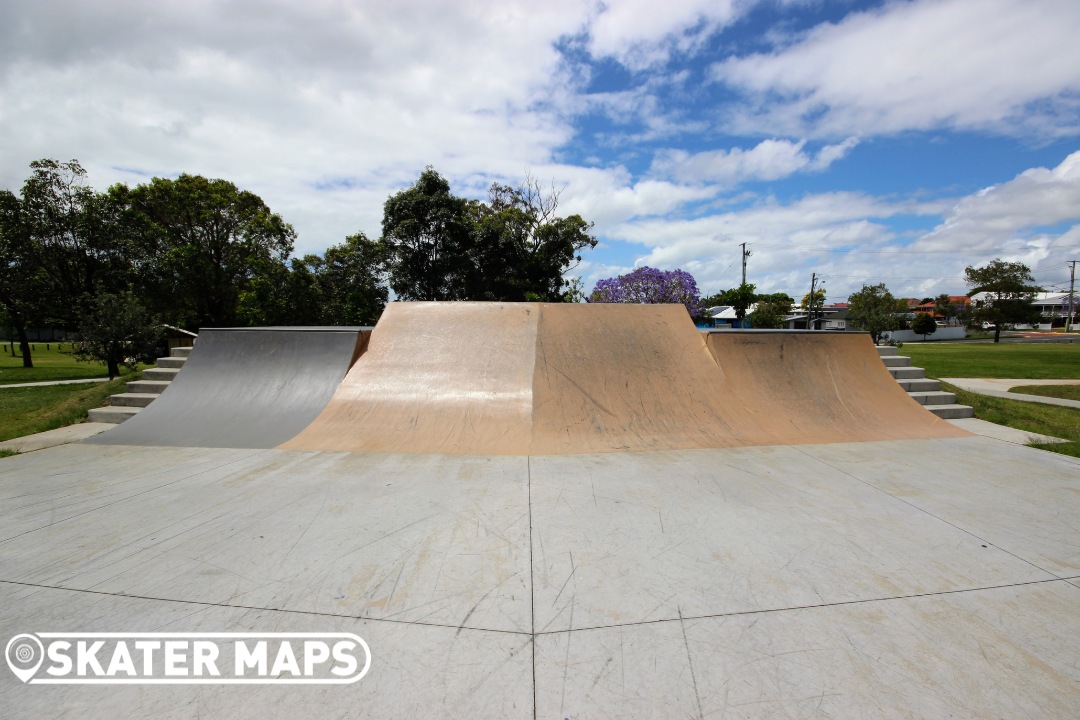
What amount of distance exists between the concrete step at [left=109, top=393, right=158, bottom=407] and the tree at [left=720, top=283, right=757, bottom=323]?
148 ft

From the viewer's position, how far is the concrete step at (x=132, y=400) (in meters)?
6.35

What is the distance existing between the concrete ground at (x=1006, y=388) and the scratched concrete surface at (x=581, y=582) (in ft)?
21.5

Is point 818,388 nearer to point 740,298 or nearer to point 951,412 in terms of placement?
point 951,412

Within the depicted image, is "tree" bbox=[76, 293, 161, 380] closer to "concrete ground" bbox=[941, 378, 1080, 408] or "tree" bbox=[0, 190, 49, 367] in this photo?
"tree" bbox=[0, 190, 49, 367]

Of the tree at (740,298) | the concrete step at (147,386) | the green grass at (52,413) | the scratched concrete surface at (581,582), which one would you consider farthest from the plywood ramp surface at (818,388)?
the tree at (740,298)

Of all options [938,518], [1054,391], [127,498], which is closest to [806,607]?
[938,518]

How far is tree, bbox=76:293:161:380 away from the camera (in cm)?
1091

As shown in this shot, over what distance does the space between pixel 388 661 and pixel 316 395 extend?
4740 millimetres

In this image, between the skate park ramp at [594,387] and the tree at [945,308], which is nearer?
the skate park ramp at [594,387]

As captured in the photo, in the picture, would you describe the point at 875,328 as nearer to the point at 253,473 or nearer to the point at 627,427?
the point at 627,427

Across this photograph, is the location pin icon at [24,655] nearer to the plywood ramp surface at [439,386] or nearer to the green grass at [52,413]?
the plywood ramp surface at [439,386]

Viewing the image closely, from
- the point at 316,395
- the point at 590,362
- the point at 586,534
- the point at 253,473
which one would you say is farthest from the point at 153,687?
the point at 590,362

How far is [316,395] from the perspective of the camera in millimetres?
5949

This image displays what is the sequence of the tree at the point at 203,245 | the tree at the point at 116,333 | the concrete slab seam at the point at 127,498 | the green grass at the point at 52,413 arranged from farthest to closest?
the tree at the point at 203,245
the tree at the point at 116,333
the green grass at the point at 52,413
the concrete slab seam at the point at 127,498
